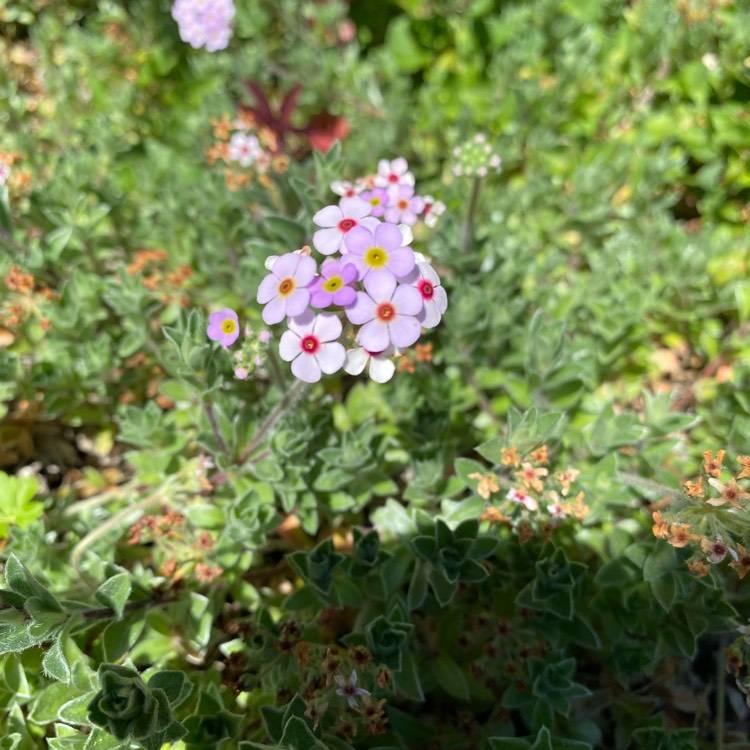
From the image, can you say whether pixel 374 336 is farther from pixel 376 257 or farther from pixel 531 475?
pixel 531 475

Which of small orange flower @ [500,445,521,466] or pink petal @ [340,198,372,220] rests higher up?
pink petal @ [340,198,372,220]

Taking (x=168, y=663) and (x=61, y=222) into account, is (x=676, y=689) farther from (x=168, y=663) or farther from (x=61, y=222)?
(x=61, y=222)

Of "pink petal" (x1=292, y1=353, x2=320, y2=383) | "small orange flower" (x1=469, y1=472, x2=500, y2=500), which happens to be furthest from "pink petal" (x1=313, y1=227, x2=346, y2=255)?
"small orange flower" (x1=469, y1=472, x2=500, y2=500)

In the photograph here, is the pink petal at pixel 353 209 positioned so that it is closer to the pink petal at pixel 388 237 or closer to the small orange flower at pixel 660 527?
the pink petal at pixel 388 237

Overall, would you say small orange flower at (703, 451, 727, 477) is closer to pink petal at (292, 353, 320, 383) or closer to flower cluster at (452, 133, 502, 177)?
pink petal at (292, 353, 320, 383)

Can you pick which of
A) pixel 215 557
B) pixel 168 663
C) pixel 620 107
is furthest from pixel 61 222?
pixel 620 107

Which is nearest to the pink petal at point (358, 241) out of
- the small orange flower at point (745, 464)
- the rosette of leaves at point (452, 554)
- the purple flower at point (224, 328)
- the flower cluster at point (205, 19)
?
the purple flower at point (224, 328)

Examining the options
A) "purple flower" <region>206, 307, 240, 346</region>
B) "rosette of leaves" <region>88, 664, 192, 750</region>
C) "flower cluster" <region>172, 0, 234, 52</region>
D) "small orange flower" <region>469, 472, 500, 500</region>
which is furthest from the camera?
"flower cluster" <region>172, 0, 234, 52</region>
